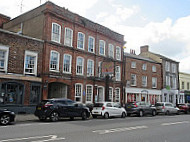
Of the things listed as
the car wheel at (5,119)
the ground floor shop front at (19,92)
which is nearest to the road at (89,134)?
the car wheel at (5,119)

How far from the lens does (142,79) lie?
3331cm

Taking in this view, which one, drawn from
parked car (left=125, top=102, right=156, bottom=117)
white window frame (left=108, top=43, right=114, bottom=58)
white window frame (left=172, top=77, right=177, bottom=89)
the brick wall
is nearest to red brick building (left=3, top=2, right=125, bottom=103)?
white window frame (left=108, top=43, right=114, bottom=58)

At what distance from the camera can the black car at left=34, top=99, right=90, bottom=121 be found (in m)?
14.1

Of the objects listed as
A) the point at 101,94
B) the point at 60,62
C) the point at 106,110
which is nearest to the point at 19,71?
the point at 60,62

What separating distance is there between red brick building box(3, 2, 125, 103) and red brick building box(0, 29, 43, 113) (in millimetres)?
819

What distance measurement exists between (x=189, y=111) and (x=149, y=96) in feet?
23.2

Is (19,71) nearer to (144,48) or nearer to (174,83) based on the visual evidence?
(144,48)

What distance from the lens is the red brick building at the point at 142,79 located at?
30.9m

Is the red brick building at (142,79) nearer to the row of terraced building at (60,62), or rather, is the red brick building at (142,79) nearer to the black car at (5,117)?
the row of terraced building at (60,62)

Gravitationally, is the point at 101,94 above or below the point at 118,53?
below

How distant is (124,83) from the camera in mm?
29828

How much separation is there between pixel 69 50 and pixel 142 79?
15.3 m

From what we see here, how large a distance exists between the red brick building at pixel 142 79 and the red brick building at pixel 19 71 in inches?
581

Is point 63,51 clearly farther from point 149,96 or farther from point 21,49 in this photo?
point 149,96
